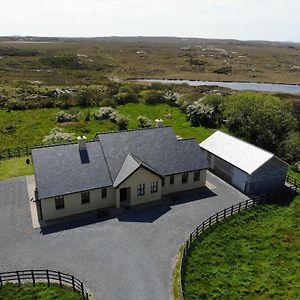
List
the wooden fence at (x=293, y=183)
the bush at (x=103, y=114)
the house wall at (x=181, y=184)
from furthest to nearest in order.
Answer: the bush at (x=103, y=114) → the wooden fence at (x=293, y=183) → the house wall at (x=181, y=184)

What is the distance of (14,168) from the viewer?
38.7 metres

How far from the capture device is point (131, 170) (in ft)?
98.7

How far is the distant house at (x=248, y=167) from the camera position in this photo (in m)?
33.8

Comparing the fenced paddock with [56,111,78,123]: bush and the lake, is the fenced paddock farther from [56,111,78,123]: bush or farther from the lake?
the lake

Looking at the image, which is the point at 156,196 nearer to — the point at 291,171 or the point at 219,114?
the point at 291,171

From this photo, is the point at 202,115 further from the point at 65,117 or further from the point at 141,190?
the point at 141,190

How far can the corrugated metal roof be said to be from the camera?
34.1 m

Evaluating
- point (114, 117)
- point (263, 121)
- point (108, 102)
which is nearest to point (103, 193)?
point (263, 121)

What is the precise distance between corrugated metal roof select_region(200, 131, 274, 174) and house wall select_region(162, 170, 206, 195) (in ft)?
12.3

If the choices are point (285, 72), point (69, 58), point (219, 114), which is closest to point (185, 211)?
point (219, 114)

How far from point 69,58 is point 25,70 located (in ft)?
110

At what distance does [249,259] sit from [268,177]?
480 inches

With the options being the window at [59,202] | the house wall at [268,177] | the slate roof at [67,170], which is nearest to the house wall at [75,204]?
the window at [59,202]

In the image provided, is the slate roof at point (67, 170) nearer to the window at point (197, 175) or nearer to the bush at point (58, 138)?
the window at point (197, 175)
